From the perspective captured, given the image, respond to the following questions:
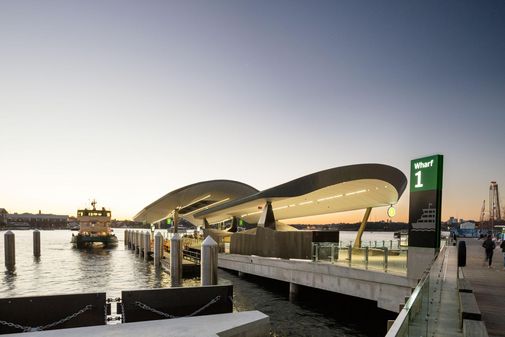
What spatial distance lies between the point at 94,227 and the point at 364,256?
60144 mm

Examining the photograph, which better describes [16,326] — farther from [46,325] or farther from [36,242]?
[36,242]

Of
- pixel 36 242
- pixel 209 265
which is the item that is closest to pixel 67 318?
pixel 209 265

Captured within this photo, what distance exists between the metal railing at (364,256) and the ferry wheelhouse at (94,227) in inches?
2073

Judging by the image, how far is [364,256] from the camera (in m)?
15.9

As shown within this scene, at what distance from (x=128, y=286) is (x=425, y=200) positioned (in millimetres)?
19352

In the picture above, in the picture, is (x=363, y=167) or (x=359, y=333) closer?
(x=359, y=333)

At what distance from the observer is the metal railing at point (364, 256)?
580 inches

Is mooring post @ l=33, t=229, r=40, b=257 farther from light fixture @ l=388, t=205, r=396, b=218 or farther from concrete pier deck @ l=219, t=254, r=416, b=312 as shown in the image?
light fixture @ l=388, t=205, r=396, b=218

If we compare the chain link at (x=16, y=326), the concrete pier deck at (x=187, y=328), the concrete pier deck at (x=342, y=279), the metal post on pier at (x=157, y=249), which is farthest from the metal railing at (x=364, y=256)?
the metal post on pier at (x=157, y=249)

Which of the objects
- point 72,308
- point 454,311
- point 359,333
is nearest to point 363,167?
point 359,333

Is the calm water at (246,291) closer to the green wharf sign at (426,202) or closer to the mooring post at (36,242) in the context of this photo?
the green wharf sign at (426,202)

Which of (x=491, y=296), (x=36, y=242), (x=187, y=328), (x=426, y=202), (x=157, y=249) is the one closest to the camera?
(x=187, y=328)

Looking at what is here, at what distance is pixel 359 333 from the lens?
13844 mm

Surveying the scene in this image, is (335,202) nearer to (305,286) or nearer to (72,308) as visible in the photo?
(305,286)
